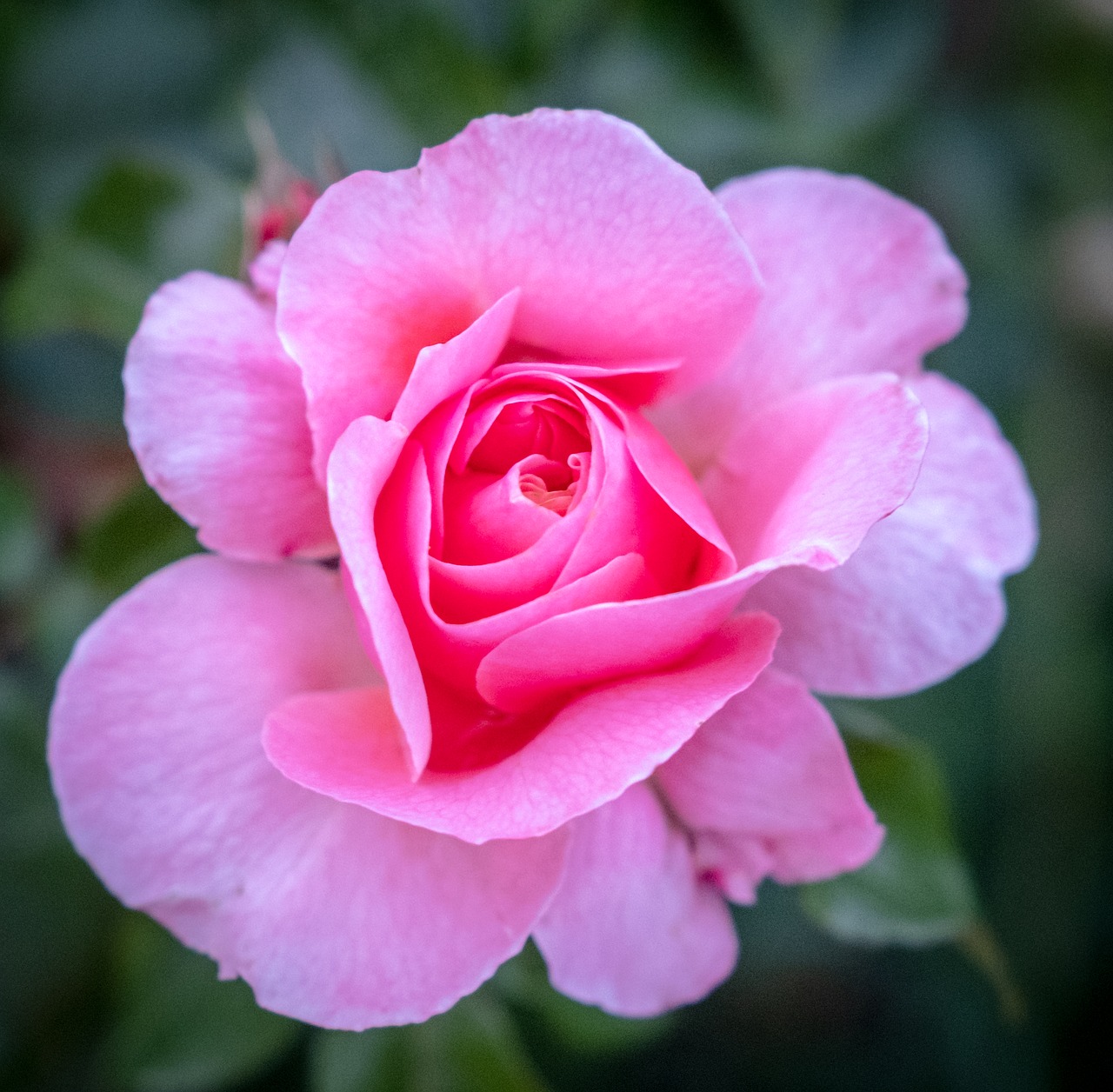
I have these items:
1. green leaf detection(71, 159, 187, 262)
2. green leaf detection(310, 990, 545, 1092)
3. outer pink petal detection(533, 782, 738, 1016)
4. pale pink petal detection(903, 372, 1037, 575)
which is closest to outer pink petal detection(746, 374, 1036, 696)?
pale pink petal detection(903, 372, 1037, 575)

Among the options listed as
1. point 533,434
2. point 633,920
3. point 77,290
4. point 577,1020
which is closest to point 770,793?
point 633,920

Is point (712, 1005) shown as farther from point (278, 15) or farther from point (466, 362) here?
point (278, 15)

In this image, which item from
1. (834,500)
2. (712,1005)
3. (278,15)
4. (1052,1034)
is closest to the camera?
(834,500)

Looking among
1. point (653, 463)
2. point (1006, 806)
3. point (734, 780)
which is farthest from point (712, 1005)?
point (653, 463)

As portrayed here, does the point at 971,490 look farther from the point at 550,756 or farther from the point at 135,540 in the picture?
the point at 135,540

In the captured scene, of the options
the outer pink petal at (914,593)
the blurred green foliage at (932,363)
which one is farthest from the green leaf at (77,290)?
the outer pink petal at (914,593)
